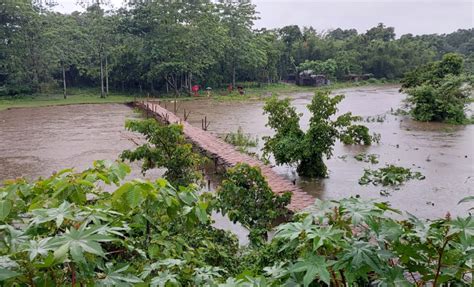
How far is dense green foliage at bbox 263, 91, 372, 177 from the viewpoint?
30.9 feet

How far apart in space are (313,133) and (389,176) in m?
2.00

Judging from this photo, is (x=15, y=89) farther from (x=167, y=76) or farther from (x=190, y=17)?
(x=190, y=17)

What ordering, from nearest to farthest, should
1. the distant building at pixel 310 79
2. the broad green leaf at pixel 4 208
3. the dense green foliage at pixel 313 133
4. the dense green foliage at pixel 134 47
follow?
the broad green leaf at pixel 4 208 < the dense green foliage at pixel 313 133 < the dense green foliage at pixel 134 47 < the distant building at pixel 310 79

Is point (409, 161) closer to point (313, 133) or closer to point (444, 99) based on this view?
point (313, 133)

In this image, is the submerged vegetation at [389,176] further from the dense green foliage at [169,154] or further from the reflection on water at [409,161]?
the dense green foliage at [169,154]

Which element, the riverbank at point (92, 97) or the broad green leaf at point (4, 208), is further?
the riverbank at point (92, 97)

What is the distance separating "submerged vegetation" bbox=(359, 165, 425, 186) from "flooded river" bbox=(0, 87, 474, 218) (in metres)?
0.20

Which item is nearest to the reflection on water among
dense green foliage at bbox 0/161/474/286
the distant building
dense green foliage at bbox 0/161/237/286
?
dense green foliage at bbox 0/161/474/286

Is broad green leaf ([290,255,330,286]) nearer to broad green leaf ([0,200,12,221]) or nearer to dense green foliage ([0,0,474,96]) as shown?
Answer: broad green leaf ([0,200,12,221])

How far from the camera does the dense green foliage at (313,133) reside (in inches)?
370

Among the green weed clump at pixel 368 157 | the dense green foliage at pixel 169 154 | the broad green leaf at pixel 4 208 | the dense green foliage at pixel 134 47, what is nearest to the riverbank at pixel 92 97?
the dense green foliage at pixel 134 47

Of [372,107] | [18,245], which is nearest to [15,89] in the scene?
[372,107]

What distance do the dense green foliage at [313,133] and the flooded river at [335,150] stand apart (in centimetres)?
55

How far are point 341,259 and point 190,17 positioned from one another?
101ft
